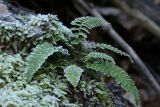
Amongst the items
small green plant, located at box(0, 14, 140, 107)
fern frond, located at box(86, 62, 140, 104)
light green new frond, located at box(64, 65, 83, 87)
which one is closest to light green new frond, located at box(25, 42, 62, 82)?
small green plant, located at box(0, 14, 140, 107)

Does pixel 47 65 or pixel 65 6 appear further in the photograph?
pixel 65 6

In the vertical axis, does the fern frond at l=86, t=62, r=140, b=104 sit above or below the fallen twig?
below

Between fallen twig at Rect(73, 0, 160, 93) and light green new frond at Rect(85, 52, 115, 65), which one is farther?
fallen twig at Rect(73, 0, 160, 93)

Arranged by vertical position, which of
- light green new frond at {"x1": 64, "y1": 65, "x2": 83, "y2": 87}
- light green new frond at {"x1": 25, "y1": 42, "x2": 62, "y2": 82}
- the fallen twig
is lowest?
light green new frond at {"x1": 64, "y1": 65, "x2": 83, "y2": 87}

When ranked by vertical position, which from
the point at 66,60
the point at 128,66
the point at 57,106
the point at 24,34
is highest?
the point at 128,66

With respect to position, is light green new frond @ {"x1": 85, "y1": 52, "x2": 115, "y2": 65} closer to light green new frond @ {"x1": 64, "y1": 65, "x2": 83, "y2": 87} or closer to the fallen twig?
light green new frond @ {"x1": 64, "y1": 65, "x2": 83, "y2": 87}

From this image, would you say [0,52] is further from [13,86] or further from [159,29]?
[159,29]

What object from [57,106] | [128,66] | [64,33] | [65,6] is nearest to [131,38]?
[128,66]

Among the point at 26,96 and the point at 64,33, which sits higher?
the point at 64,33

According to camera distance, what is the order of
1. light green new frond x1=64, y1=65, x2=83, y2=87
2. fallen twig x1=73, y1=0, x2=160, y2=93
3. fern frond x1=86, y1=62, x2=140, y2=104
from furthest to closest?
1. fallen twig x1=73, y1=0, x2=160, y2=93
2. fern frond x1=86, y1=62, x2=140, y2=104
3. light green new frond x1=64, y1=65, x2=83, y2=87

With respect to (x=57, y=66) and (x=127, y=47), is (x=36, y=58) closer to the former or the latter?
(x=57, y=66)
